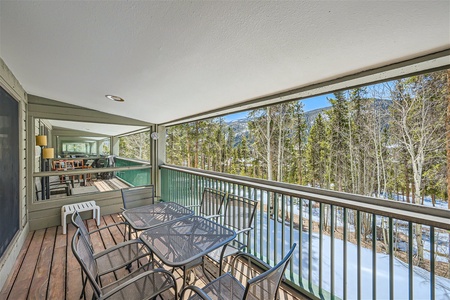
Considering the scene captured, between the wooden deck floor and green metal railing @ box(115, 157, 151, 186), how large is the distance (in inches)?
61.7

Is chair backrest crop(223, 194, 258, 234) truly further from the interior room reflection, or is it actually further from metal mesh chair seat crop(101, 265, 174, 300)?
the interior room reflection

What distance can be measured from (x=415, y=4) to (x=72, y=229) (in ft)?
16.8

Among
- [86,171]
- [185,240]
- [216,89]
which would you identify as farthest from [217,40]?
[86,171]

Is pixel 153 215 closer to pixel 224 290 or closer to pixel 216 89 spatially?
pixel 224 290

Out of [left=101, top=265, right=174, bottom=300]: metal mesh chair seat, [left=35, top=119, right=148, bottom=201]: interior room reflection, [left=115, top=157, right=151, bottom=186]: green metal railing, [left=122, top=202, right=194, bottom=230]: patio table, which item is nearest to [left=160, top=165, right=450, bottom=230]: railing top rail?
[left=122, top=202, right=194, bottom=230]: patio table

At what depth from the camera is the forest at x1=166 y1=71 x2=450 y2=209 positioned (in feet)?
6.21

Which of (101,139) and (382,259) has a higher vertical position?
(101,139)

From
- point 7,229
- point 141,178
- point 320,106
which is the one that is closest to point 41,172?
point 7,229

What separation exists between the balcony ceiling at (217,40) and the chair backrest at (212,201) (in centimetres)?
141

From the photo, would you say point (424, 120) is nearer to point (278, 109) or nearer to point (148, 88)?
point (148, 88)

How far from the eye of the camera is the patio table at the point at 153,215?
2221 millimetres

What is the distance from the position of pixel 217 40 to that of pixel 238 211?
→ 1966 mm

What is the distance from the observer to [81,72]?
2.23m

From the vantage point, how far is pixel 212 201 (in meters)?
2.84
